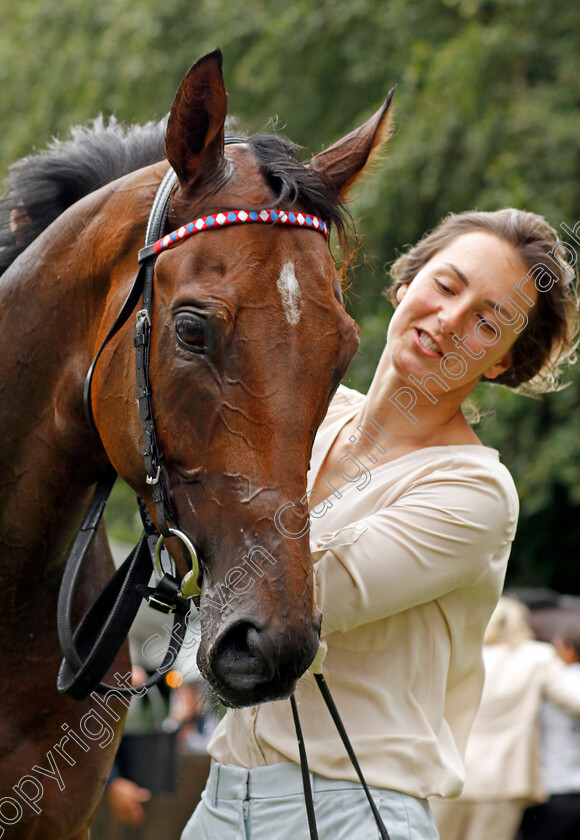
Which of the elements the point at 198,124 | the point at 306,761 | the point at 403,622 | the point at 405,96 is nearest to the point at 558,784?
the point at 403,622

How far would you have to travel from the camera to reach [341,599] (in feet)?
6.91

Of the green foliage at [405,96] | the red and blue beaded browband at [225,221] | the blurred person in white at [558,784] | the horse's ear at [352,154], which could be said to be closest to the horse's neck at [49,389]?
the red and blue beaded browband at [225,221]

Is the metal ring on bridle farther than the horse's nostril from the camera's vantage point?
Yes

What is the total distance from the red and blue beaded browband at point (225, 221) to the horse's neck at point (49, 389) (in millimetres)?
305

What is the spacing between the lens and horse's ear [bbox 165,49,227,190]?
6.35ft

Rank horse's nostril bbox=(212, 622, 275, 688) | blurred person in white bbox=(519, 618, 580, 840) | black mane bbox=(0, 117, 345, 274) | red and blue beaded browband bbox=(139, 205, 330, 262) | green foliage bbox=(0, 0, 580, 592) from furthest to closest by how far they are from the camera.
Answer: green foliage bbox=(0, 0, 580, 592) → blurred person in white bbox=(519, 618, 580, 840) → black mane bbox=(0, 117, 345, 274) → red and blue beaded browband bbox=(139, 205, 330, 262) → horse's nostril bbox=(212, 622, 275, 688)

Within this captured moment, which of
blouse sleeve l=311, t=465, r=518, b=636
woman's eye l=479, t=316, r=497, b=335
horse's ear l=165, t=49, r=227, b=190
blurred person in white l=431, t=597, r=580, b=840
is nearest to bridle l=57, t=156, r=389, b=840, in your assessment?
horse's ear l=165, t=49, r=227, b=190

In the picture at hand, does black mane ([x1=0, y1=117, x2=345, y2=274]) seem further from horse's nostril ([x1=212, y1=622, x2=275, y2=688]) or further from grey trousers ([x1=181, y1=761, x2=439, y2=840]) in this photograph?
grey trousers ([x1=181, y1=761, x2=439, y2=840])

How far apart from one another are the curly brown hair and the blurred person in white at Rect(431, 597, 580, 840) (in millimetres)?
3151

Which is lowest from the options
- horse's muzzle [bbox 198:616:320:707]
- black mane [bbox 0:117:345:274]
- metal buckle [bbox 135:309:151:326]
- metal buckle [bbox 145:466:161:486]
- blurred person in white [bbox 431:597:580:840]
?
blurred person in white [bbox 431:597:580:840]

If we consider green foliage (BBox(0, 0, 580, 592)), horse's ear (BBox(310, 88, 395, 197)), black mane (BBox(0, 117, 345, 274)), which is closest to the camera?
horse's ear (BBox(310, 88, 395, 197))

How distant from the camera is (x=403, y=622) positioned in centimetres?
228

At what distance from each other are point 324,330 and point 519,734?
14.2ft

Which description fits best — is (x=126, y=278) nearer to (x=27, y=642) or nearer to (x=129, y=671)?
(x=27, y=642)
